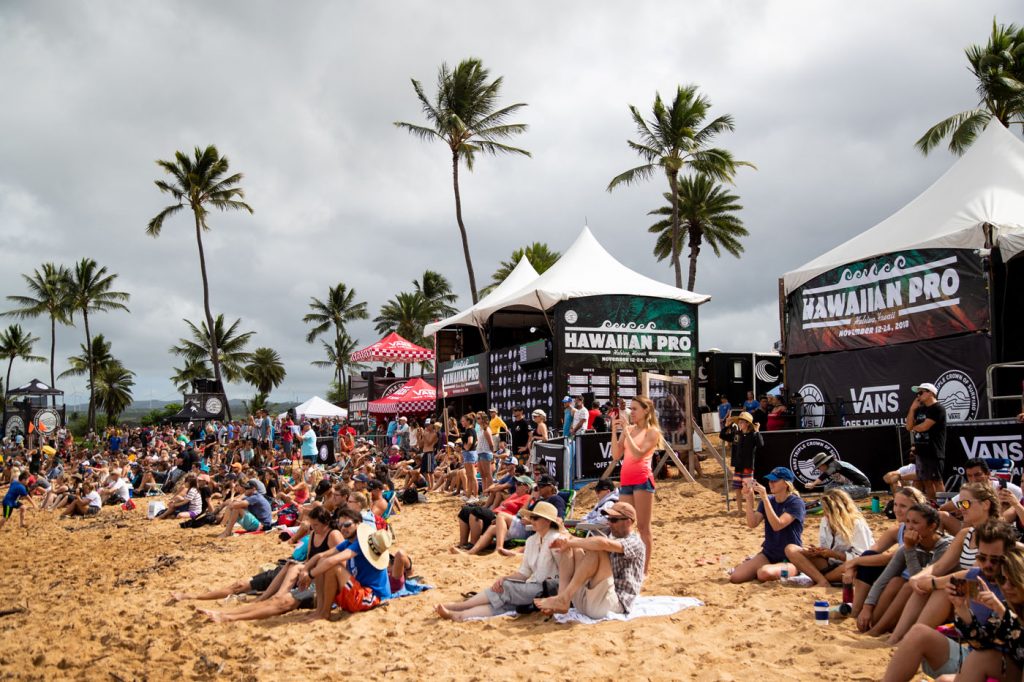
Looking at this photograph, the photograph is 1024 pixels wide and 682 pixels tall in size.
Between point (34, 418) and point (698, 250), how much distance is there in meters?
31.1

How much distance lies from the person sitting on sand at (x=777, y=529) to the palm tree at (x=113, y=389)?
57139 mm

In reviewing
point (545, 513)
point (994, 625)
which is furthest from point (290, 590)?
point (994, 625)

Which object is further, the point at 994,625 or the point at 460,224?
the point at 460,224

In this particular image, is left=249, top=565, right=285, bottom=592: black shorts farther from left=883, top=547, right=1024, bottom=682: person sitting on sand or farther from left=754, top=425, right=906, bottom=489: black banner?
left=754, top=425, right=906, bottom=489: black banner

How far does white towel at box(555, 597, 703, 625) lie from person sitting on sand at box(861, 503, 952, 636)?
1.43m

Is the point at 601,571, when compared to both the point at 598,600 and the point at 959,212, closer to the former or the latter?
the point at 598,600

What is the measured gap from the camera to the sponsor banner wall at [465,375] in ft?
75.6

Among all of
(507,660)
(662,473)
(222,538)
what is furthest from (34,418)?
(507,660)

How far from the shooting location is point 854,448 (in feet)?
36.6

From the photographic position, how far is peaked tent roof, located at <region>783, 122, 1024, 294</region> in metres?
12.4

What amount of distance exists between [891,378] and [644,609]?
934 cm

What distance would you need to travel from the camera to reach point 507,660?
5234 mm

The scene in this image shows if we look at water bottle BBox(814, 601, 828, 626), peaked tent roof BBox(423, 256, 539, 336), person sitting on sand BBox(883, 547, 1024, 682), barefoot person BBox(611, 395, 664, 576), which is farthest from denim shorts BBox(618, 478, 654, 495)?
peaked tent roof BBox(423, 256, 539, 336)

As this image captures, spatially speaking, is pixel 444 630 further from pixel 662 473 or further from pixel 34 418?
pixel 34 418
